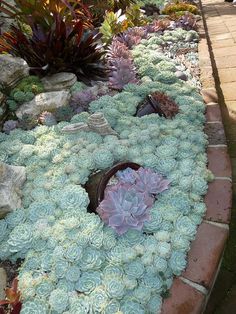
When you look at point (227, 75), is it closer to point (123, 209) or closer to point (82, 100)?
point (82, 100)

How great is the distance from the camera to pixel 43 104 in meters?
3.22

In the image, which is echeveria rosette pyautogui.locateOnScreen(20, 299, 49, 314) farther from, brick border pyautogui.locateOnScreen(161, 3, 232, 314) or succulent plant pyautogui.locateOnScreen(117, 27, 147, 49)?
succulent plant pyautogui.locateOnScreen(117, 27, 147, 49)

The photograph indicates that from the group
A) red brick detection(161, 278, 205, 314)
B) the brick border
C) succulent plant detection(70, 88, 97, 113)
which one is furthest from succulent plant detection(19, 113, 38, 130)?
red brick detection(161, 278, 205, 314)

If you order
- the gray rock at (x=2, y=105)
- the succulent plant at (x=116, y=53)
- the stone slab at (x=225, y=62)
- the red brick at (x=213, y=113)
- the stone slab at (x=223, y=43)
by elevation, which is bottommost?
the stone slab at (x=223, y=43)

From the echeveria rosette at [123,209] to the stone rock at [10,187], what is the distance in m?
0.57

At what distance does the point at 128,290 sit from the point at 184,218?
0.57 meters

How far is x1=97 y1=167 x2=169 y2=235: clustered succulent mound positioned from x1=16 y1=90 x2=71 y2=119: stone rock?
1.26 meters

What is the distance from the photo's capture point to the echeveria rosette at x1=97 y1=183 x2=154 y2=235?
81.1 inches

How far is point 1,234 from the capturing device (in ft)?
7.03

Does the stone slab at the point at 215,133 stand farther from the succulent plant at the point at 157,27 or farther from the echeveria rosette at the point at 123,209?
the succulent plant at the point at 157,27

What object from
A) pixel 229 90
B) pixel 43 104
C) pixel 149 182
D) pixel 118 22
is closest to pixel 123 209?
pixel 149 182

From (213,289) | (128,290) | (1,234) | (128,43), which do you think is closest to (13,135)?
(1,234)

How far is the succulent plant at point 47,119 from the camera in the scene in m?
3.04

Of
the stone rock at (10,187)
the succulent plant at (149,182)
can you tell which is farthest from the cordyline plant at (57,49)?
the succulent plant at (149,182)
